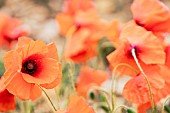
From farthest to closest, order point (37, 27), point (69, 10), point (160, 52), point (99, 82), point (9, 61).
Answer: point (37, 27)
point (69, 10)
point (99, 82)
point (160, 52)
point (9, 61)

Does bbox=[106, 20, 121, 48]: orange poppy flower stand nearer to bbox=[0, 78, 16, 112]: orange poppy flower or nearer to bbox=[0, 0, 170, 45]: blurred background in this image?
bbox=[0, 78, 16, 112]: orange poppy flower

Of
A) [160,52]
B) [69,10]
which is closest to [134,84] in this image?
[160,52]

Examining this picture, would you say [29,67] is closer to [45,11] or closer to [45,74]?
[45,74]

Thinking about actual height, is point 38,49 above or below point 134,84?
above

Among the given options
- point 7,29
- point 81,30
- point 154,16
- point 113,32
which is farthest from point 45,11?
point 154,16

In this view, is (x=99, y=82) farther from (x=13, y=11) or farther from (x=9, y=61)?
(x=13, y=11)
